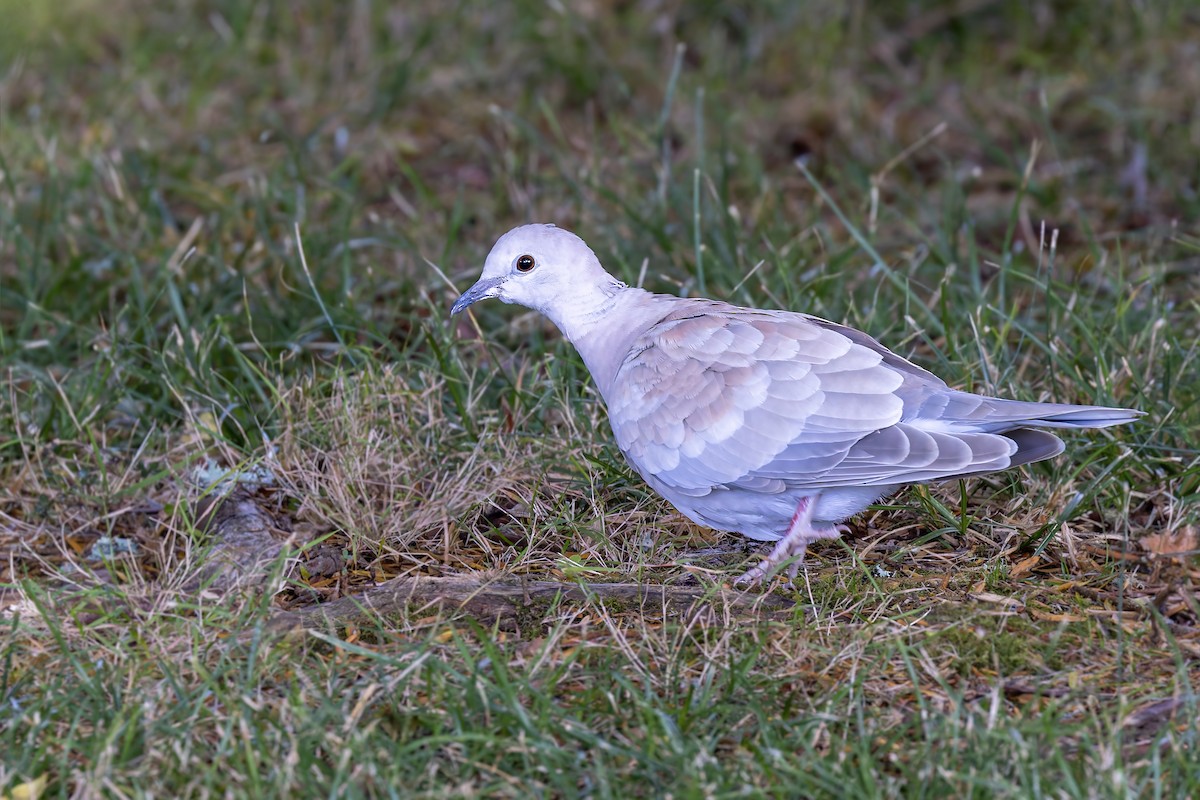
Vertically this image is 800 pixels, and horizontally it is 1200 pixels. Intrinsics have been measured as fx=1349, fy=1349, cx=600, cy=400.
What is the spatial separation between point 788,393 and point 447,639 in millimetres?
1081

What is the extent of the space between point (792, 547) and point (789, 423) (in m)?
0.35

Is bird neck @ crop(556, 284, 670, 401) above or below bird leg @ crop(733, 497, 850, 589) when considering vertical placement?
above

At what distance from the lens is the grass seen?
287 cm

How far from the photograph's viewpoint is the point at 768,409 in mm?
3533

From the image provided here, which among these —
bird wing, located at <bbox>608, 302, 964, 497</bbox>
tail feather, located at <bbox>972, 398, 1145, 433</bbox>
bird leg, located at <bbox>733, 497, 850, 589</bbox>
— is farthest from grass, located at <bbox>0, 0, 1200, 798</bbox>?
tail feather, located at <bbox>972, 398, 1145, 433</bbox>

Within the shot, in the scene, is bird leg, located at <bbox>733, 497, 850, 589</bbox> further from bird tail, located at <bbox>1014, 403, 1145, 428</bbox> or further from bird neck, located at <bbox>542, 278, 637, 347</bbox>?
bird neck, located at <bbox>542, 278, 637, 347</bbox>

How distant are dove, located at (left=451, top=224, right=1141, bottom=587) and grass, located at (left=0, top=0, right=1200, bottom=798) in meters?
0.21

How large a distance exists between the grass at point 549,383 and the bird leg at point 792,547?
0.11 m

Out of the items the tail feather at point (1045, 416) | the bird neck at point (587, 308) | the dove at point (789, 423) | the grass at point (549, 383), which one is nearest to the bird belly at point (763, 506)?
the dove at point (789, 423)

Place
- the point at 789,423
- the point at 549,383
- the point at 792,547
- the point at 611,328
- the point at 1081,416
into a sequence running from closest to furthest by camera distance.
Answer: the point at 1081,416 < the point at 789,423 < the point at 792,547 < the point at 611,328 < the point at 549,383

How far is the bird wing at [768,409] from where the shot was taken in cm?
345

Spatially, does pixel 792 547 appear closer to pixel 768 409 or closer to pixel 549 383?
pixel 768 409

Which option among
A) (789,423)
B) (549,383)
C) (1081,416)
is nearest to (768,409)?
(789,423)

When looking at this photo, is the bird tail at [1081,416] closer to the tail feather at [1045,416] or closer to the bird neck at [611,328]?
the tail feather at [1045,416]
